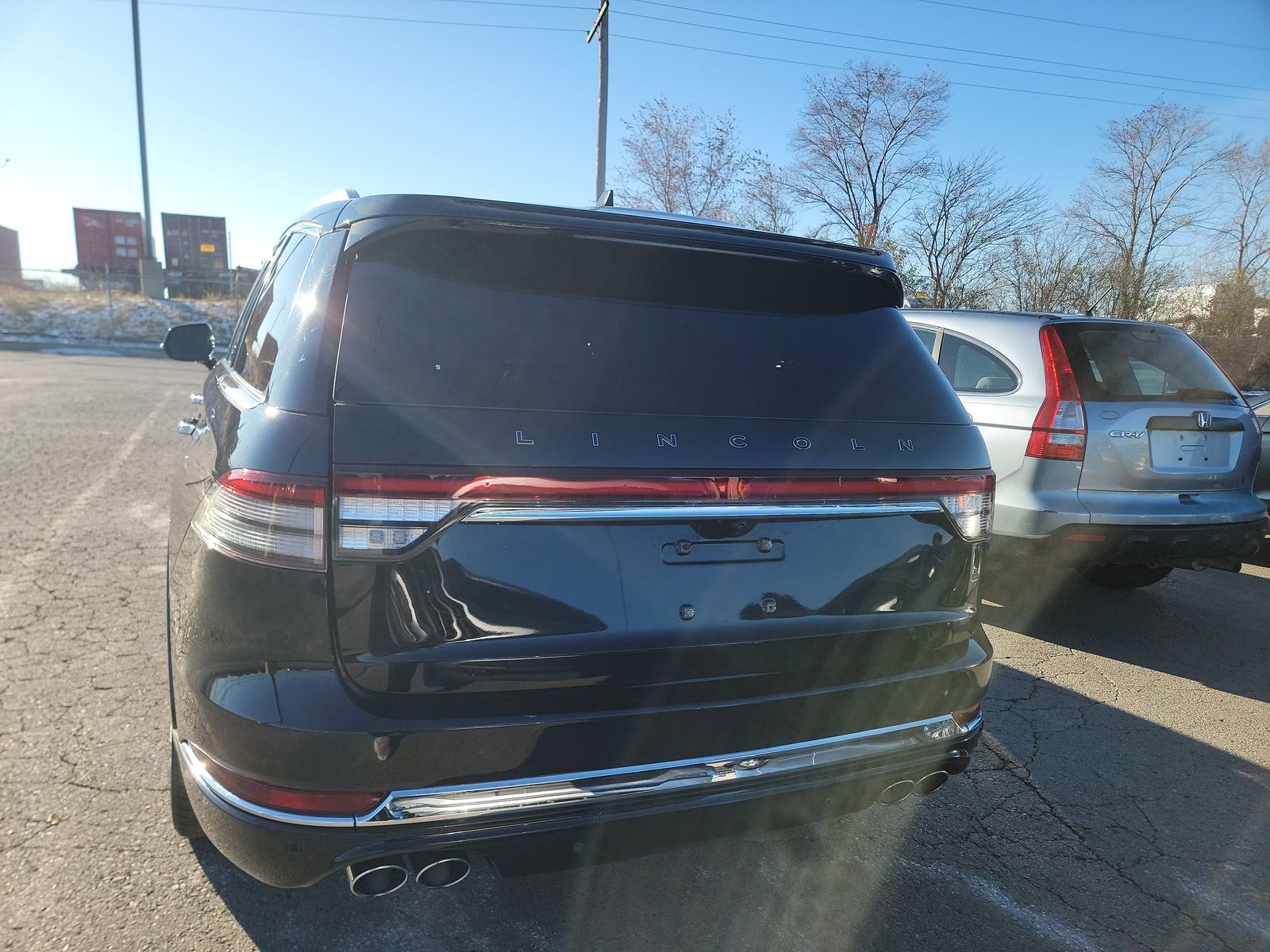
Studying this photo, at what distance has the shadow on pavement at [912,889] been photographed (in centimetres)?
229

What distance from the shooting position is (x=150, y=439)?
982 centimetres

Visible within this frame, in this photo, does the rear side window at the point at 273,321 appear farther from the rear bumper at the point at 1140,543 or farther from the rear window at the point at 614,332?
the rear bumper at the point at 1140,543

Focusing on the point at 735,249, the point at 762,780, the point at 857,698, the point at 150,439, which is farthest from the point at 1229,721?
the point at 150,439

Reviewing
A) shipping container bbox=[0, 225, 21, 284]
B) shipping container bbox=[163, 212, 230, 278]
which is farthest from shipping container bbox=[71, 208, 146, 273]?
shipping container bbox=[0, 225, 21, 284]

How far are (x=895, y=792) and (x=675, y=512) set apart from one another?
103 centimetres

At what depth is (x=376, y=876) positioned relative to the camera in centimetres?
174

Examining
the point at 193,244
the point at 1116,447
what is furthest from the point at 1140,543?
the point at 193,244

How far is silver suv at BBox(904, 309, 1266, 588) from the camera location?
4.52m

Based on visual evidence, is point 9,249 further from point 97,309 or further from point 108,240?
point 97,309

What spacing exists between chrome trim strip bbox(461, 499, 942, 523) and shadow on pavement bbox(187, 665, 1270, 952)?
813mm

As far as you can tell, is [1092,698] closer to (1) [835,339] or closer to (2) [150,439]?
(1) [835,339]

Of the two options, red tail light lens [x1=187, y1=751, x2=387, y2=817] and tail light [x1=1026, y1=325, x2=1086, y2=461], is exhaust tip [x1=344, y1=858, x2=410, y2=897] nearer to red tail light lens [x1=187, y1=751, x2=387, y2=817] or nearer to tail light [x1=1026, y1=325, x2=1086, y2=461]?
red tail light lens [x1=187, y1=751, x2=387, y2=817]

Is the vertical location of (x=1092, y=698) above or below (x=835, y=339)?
below

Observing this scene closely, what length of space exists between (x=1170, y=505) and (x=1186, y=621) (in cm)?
116
